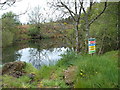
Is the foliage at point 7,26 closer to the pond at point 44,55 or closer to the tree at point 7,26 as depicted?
the tree at point 7,26

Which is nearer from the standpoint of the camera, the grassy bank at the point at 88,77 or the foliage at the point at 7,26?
the grassy bank at the point at 88,77

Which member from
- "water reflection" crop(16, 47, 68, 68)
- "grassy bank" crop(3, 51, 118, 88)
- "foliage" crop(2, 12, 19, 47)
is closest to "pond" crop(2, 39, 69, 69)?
"water reflection" crop(16, 47, 68, 68)

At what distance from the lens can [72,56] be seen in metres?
4.35

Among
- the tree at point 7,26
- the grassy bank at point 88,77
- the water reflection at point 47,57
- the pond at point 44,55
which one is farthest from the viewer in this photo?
the water reflection at point 47,57

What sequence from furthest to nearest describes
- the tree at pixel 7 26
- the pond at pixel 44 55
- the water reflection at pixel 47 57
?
the water reflection at pixel 47 57 < the pond at pixel 44 55 < the tree at pixel 7 26

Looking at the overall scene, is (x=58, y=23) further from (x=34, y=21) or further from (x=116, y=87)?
(x=116, y=87)

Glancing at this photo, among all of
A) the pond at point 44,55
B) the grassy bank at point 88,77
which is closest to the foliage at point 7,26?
the pond at point 44,55

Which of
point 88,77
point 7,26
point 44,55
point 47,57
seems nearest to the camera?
point 88,77

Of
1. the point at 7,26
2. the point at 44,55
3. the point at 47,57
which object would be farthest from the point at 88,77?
the point at 44,55

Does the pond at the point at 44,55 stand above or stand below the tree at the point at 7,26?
below

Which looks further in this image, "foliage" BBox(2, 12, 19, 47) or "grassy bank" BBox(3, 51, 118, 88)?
"foliage" BBox(2, 12, 19, 47)

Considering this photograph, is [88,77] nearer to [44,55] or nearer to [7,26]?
[7,26]

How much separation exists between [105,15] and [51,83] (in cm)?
697

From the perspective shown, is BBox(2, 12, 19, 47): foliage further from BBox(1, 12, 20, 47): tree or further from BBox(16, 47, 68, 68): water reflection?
BBox(16, 47, 68, 68): water reflection
